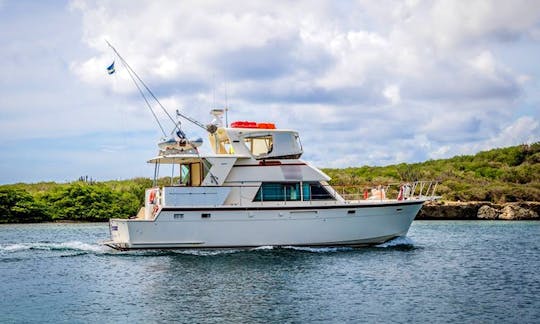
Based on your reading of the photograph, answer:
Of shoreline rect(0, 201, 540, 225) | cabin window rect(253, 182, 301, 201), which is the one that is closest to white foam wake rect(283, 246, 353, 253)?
cabin window rect(253, 182, 301, 201)

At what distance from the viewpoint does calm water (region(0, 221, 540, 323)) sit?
14820mm

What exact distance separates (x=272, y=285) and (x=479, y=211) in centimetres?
3810

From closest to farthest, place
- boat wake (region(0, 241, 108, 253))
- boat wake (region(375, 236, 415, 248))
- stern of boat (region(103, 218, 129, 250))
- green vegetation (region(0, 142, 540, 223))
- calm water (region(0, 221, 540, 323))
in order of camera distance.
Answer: calm water (region(0, 221, 540, 323)), stern of boat (region(103, 218, 129, 250)), boat wake (region(0, 241, 108, 253)), boat wake (region(375, 236, 415, 248)), green vegetation (region(0, 142, 540, 223))

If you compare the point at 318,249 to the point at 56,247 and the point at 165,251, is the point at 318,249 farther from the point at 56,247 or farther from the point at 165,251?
the point at 56,247

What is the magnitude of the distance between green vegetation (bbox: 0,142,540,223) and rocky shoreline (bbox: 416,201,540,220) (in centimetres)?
397

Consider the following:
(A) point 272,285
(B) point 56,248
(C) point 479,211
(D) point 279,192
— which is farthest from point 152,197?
(C) point 479,211

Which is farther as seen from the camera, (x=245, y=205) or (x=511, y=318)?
(x=245, y=205)

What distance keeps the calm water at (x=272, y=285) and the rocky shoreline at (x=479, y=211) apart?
84.6ft

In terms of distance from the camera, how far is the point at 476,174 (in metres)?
66.6

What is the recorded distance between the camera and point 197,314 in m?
14.6

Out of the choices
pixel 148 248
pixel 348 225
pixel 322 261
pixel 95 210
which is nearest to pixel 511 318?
pixel 322 261

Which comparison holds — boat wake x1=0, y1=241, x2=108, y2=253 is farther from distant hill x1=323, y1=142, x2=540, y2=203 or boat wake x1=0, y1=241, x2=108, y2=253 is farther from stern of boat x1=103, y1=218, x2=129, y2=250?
distant hill x1=323, y1=142, x2=540, y2=203

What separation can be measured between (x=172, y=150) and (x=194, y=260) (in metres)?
4.56

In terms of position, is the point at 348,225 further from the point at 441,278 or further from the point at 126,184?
the point at 126,184
